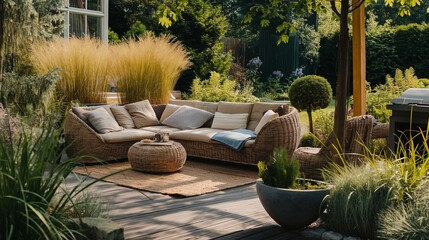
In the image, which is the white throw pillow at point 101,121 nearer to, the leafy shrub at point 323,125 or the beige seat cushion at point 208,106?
the beige seat cushion at point 208,106

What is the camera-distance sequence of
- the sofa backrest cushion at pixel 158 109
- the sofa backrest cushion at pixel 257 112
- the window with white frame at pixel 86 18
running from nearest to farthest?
the sofa backrest cushion at pixel 257 112 → the sofa backrest cushion at pixel 158 109 → the window with white frame at pixel 86 18

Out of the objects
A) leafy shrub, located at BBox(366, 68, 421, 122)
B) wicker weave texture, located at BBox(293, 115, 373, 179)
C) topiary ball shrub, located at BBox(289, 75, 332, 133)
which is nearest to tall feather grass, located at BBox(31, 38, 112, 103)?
topiary ball shrub, located at BBox(289, 75, 332, 133)

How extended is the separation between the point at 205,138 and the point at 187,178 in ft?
3.38

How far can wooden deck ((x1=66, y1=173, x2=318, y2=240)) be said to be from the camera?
3.82 meters

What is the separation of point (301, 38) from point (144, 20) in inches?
259

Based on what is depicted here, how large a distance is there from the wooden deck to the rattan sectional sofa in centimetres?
115

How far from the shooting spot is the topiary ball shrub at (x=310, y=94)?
8.45m

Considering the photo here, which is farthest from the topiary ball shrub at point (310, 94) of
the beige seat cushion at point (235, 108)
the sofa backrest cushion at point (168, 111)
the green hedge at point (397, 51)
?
the green hedge at point (397, 51)

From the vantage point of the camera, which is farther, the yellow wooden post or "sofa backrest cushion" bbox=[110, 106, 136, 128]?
"sofa backrest cushion" bbox=[110, 106, 136, 128]

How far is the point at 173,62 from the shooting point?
8758 millimetres

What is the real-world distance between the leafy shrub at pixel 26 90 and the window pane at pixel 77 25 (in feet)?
11.5

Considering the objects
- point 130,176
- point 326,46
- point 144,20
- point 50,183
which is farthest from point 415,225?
point 326,46

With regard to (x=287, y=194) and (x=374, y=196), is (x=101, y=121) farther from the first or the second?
(x=374, y=196)

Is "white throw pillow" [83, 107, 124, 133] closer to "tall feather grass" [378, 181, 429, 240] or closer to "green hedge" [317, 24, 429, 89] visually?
"tall feather grass" [378, 181, 429, 240]
